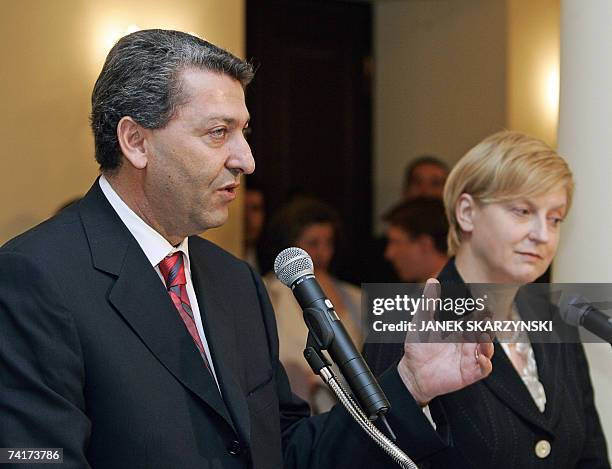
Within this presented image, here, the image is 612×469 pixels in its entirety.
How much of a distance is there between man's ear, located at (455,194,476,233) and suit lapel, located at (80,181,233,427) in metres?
0.94

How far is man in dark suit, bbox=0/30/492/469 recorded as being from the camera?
1.81 meters

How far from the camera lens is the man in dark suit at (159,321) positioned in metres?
1.81

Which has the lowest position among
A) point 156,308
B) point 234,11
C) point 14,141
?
point 156,308

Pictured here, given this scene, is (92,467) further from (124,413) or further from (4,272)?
(4,272)

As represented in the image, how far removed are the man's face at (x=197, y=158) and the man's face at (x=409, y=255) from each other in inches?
103

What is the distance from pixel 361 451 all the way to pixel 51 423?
691mm

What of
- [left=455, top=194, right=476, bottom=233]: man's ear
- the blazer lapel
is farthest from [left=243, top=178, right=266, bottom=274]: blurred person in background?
the blazer lapel

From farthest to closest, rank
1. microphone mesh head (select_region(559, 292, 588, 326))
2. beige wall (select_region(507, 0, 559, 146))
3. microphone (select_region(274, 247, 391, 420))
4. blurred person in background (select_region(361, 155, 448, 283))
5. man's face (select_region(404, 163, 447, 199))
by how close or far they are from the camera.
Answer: beige wall (select_region(507, 0, 559, 146)), man's face (select_region(404, 163, 447, 199)), blurred person in background (select_region(361, 155, 448, 283)), microphone mesh head (select_region(559, 292, 588, 326)), microphone (select_region(274, 247, 391, 420))

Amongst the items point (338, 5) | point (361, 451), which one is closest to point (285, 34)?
point (338, 5)

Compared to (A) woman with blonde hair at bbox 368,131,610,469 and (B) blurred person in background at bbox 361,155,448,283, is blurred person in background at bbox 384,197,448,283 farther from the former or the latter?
(A) woman with blonde hair at bbox 368,131,610,469

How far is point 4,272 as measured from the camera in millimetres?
1843

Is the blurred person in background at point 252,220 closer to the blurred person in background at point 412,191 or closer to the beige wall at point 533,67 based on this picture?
the blurred person in background at point 412,191

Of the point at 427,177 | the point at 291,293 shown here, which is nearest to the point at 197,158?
the point at 291,293

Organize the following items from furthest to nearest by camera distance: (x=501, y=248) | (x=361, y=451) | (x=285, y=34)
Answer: (x=285, y=34) < (x=501, y=248) < (x=361, y=451)
